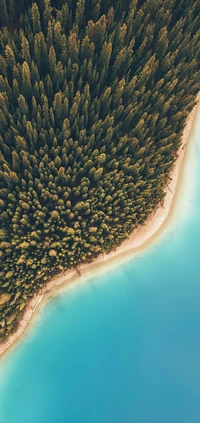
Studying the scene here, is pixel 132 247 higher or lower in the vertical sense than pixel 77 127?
lower

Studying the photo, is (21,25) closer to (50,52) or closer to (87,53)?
(50,52)

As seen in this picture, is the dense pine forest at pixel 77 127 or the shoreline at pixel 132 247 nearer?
the dense pine forest at pixel 77 127

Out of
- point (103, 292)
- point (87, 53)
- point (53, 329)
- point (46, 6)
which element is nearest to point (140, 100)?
point (87, 53)

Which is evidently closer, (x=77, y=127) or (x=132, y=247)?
(x=77, y=127)

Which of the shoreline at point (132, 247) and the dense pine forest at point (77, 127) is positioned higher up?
the dense pine forest at point (77, 127)
